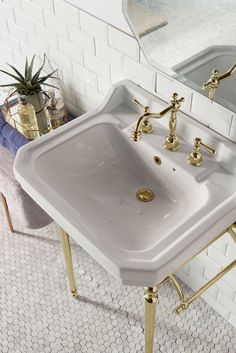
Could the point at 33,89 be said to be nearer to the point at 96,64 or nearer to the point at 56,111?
the point at 56,111

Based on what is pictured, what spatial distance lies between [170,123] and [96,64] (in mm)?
501

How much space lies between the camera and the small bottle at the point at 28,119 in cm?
195

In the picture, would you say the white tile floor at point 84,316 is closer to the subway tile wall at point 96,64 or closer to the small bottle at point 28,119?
the subway tile wall at point 96,64

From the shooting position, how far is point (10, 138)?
2.00 metres

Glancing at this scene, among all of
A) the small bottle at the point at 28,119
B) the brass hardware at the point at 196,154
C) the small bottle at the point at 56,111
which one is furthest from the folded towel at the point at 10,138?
the brass hardware at the point at 196,154

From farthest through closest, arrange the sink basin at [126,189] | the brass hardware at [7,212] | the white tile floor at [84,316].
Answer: the brass hardware at [7,212], the white tile floor at [84,316], the sink basin at [126,189]

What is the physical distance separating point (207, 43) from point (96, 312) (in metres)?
1.25

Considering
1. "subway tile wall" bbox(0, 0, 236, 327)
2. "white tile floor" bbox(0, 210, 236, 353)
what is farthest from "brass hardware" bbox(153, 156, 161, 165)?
"white tile floor" bbox(0, 210, 236, 353)

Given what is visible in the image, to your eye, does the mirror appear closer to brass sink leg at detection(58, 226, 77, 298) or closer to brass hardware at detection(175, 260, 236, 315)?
brass hardware at detection(175, 260, 236, 315)

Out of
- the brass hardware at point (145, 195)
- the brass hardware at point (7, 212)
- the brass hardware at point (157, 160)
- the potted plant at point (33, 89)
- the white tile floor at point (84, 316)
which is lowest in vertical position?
the white tile floor at point (84, 316)

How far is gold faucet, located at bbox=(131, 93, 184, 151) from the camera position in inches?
52.5

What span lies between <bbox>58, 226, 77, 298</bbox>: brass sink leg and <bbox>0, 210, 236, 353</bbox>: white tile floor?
7 cm

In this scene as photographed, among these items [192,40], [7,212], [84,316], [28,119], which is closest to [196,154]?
[192,40]

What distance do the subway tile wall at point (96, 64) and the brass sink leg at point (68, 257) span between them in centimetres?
49
